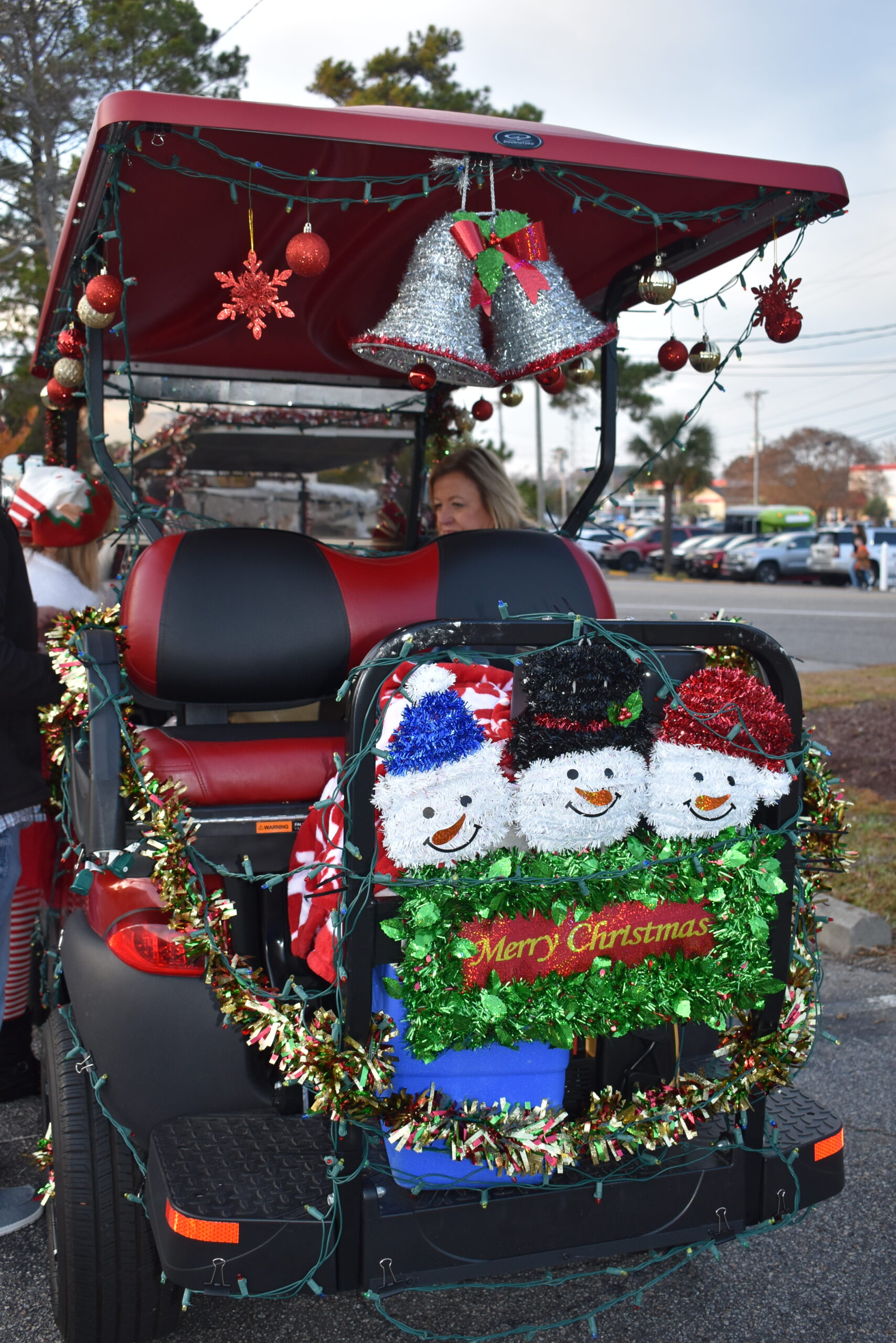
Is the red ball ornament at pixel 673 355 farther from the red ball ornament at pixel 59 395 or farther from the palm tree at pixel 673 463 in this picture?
the palm tree at pixel 673 463

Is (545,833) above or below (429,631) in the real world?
below

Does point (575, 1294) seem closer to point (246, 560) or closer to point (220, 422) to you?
point (246, 560)

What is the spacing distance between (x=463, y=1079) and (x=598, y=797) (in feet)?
1.85

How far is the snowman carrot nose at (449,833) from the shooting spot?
1.68 meters

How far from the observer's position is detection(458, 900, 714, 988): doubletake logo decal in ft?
5.74

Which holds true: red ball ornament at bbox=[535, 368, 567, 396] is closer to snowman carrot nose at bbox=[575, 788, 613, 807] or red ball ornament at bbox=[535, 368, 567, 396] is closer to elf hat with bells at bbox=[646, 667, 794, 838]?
elf hat with bells at bbox=[646, 667, 794, 838]

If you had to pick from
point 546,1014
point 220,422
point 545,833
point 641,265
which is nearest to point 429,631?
point 545,833

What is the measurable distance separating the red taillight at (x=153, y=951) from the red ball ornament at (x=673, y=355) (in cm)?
213

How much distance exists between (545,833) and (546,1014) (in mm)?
314

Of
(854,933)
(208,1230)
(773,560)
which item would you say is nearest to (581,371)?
(854,933)

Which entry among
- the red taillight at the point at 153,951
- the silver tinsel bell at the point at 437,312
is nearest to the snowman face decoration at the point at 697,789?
the red taillight at the point at 153,951

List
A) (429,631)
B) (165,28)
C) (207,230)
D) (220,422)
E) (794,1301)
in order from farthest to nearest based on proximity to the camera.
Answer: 1. (165,28)
2. (220,422)
3. (207,230)
4. (794,1301)
5. (429,631)

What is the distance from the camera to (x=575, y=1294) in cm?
235

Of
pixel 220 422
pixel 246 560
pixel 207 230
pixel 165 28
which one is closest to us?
pixel 246 560
